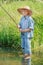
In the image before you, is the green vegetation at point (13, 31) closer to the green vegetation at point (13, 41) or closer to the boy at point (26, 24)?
the green vegetation at point (13, 41)

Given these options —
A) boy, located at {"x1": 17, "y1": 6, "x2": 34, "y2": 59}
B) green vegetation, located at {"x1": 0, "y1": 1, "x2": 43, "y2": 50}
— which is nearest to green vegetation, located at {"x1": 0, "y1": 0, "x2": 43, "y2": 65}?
green vegetation, located at {"x1": 0, "y1": 1, "x2": 43, "y2": 50}

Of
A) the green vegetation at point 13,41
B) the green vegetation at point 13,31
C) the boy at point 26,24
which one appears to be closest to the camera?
the boy at point 26,24

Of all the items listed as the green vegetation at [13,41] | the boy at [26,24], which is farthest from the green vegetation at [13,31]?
the boy at [26,24]

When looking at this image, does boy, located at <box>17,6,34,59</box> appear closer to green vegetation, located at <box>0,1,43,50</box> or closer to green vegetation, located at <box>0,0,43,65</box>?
green vegetation, located at <box>0,0,43,65</box>

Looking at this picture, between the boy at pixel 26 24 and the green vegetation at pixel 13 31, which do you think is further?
the green vegetation at pixel 13 31

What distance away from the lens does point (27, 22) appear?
11.8 meters

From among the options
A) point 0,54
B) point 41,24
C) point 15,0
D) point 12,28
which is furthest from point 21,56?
point 15,0

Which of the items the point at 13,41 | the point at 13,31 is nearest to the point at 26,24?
the point at 13,41

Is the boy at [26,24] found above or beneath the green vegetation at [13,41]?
above

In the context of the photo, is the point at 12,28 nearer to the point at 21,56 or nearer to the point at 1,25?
the point at 1,25

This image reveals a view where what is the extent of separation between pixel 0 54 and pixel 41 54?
1506mm

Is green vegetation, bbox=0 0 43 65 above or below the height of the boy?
below

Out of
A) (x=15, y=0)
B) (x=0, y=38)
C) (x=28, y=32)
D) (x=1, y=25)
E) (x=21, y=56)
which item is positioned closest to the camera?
(x=28, y=32)

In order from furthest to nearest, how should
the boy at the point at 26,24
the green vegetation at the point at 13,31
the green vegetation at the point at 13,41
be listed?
the green vegetation at the point at 13,31 < the green vegetation at the point at 13,41 < the boy at the point at 26,24
